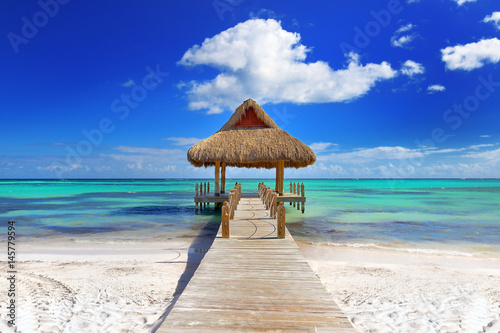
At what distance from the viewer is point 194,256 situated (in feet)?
25.6

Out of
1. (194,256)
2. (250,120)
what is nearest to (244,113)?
(250,120)

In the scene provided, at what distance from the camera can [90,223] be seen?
13.8 meters

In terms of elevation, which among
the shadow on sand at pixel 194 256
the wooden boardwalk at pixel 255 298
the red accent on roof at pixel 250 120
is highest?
the red accent on roof at pixel 250 120

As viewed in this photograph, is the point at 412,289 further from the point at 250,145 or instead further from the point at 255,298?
the point at 250,145

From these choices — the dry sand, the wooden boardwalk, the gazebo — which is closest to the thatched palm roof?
the gazebo

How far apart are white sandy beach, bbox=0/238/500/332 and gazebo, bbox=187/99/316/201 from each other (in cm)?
629

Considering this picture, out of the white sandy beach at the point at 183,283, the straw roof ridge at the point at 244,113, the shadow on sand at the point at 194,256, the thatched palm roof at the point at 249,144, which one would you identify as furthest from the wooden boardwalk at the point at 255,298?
Answer: the straw roof ridge at the point at 244,113

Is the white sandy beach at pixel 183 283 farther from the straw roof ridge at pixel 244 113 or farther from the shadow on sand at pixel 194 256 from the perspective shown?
the straw roof ridge at pixel 244 113

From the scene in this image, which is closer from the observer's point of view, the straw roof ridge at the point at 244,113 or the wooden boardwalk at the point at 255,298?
the wooden boardwalk at the point at 255,298

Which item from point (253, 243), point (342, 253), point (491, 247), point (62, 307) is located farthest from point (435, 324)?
point (491, 247)

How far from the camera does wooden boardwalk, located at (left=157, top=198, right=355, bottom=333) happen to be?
2.78 metres

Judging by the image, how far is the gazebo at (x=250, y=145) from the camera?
1423 cm

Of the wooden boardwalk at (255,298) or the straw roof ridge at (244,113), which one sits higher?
the straw roof ridge at (244,113)

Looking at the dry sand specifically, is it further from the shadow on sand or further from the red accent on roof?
the red accent on roof
